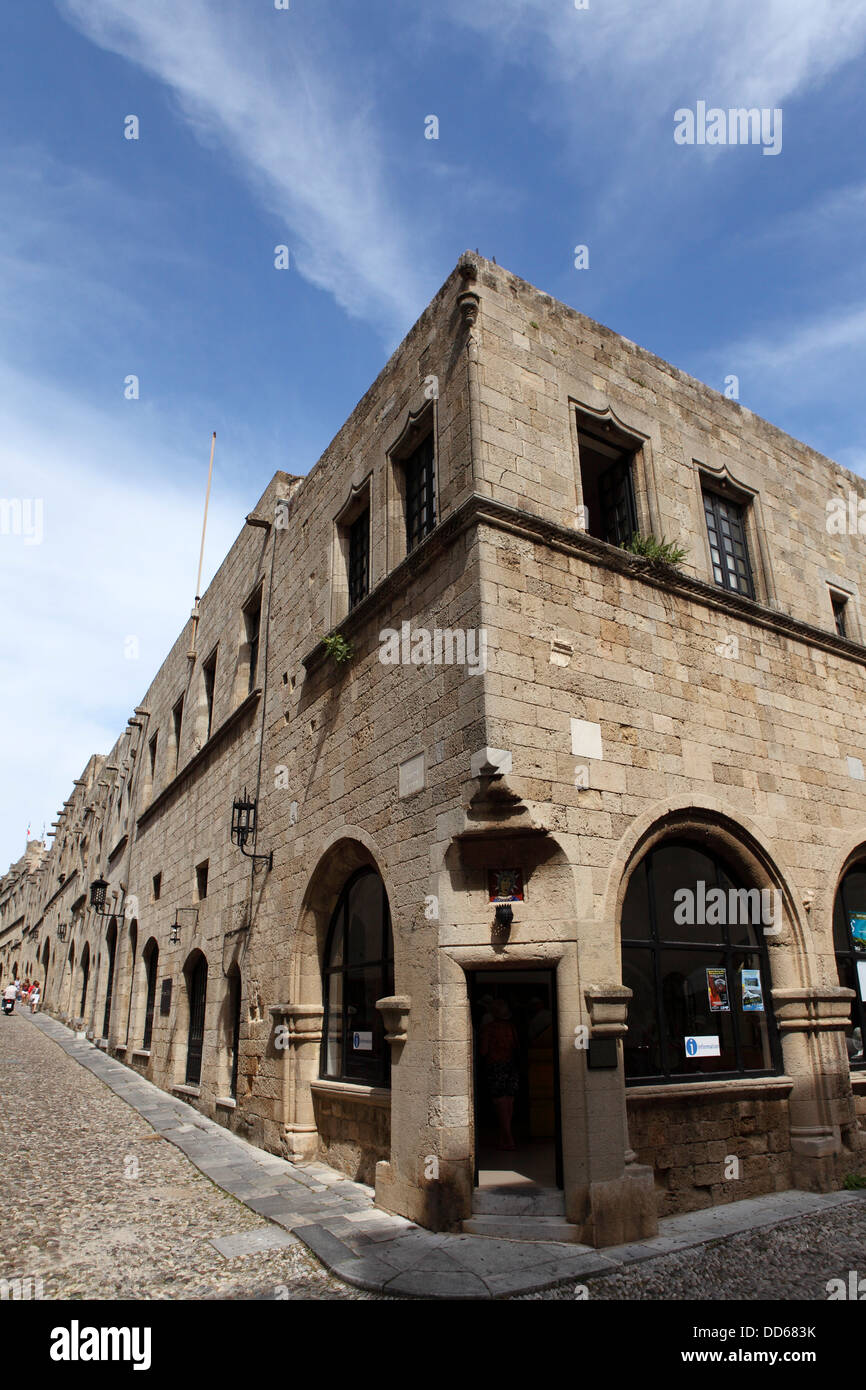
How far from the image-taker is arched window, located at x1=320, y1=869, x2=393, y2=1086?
7121 mm

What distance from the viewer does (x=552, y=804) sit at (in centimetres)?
587

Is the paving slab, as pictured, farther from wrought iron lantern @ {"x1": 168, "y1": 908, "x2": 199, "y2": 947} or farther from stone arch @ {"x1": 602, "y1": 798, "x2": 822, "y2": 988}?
wrought iron lantern @ {"x1": 168, "y1": 908, "x2": 199, "y2": 947}

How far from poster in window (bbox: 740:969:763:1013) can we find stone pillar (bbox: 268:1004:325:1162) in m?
3.90

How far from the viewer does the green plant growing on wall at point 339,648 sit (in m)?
8.09

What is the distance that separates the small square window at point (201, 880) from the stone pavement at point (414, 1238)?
4590mm

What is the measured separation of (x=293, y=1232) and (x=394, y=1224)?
0.66 metres

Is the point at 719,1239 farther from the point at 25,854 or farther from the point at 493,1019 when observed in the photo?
the point at 25,854

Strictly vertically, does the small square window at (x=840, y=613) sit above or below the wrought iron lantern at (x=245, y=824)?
above

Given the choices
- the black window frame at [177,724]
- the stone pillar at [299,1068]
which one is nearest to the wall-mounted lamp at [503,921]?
the stone pillar at [299,1068]

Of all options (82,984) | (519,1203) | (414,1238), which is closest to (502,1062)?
(519,1203)

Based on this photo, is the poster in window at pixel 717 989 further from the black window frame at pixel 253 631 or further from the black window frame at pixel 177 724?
the black window frame at pixel 177 724

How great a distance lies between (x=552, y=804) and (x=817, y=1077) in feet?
11.5

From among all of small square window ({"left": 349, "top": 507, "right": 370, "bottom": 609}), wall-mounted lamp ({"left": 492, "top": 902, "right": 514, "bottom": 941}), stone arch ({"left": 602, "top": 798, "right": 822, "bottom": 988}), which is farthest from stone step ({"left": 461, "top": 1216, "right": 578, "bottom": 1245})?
small square window ({"left": 349, "top": 507, "right": 370, "bottom": 609})

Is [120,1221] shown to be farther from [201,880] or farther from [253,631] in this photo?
[253,631]
